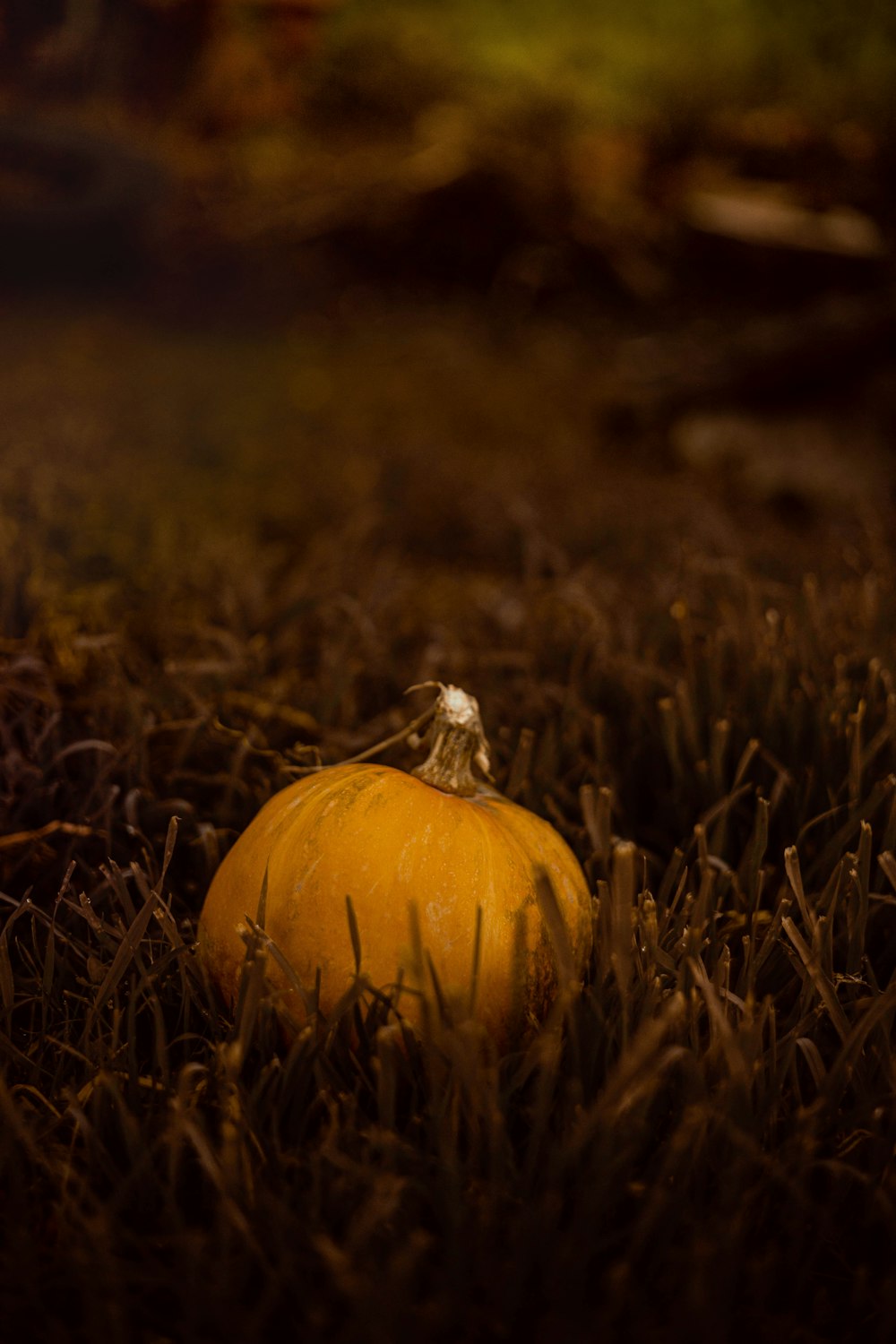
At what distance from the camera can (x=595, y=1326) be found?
84cm

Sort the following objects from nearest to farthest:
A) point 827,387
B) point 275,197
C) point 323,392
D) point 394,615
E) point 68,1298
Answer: point 68,1298 → point 394,615 → point 827,387 → point 323,392 → point 275,197

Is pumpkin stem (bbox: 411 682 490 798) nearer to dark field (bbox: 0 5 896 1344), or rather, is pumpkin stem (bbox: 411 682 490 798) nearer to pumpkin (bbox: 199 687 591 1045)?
pumpkin (bbox: 199 687 591 1045)

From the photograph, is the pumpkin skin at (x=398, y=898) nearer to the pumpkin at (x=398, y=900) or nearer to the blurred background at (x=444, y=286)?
the pumpkin at (x=398, y=900)

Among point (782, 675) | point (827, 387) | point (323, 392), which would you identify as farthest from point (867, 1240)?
point (323, 392)

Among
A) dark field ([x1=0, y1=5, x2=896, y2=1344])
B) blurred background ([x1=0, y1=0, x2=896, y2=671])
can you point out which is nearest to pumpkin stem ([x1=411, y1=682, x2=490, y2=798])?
dark field ([x1=0, y1=5, x2=896, y2=1344])

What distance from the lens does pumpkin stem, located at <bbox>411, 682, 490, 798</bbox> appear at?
1340 mm

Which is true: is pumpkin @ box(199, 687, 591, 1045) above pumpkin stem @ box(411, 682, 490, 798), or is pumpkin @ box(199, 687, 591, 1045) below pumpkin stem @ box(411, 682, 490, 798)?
below

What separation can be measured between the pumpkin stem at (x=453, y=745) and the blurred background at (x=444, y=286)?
1.18m

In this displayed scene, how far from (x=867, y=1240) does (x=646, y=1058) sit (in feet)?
0.87

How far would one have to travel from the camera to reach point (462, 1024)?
1000 millimetres

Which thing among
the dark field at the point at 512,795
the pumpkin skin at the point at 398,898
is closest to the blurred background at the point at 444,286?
the dark field at the point at 512,795

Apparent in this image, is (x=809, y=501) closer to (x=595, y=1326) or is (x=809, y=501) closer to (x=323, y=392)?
(x=323, y=392)

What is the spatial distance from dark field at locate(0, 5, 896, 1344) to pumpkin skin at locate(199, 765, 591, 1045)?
A: 5 centimetres

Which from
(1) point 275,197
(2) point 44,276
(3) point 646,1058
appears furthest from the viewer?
(1) point 275,197
